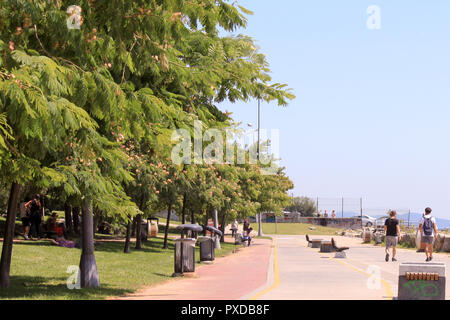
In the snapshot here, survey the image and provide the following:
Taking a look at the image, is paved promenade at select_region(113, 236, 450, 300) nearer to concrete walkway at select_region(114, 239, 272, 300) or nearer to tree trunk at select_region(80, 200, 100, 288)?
concrete walkway at select_region(114, 239, 272, 300)

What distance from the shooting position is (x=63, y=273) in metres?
18.2

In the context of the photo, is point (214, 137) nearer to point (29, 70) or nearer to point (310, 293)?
point (310, 293)

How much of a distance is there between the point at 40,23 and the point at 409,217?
59.0 m

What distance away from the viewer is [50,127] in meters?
7.46

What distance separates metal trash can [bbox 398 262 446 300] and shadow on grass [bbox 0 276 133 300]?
5.79 meters

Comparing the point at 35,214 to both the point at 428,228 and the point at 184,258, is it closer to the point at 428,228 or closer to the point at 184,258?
the point at 184,258

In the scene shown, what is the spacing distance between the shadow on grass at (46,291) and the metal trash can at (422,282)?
5.79 meters

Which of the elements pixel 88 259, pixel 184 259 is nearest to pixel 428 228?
pixel 184 259

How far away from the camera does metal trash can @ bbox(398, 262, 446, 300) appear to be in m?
10.9

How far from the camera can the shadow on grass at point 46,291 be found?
1284cm

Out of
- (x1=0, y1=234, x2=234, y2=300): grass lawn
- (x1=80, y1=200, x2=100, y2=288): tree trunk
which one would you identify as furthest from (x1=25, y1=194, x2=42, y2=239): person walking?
(x1=80, y1=200, x2=100, y2=288): tree trunk

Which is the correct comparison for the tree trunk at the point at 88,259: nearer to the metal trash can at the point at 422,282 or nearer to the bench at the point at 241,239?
the metal trash can at the point at 422,282

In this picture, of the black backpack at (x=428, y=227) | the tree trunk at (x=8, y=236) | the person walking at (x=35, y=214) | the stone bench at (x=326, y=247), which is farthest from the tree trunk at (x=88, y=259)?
the stone bench at (x=326, y=247)

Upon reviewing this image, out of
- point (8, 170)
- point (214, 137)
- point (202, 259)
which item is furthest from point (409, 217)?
point (8, 170)
